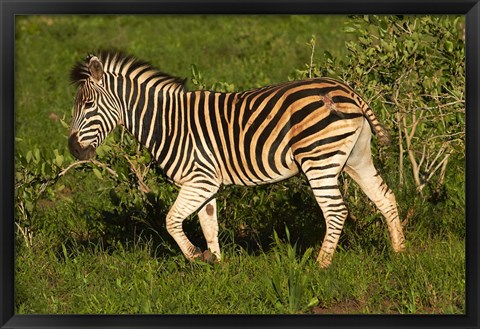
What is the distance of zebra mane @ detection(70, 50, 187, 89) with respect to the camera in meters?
7.36

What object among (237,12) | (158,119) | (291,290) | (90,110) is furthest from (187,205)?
(237,12)

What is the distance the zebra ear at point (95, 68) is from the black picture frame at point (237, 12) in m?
0.99

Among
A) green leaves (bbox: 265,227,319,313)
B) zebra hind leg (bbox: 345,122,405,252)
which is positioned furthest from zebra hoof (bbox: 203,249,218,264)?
zebra hind leg (bbox: 345,122,405,252)

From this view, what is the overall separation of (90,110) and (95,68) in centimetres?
35

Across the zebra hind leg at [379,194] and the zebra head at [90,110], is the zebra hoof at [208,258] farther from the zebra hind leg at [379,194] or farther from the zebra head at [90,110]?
the zebra hind leg at [379,194]

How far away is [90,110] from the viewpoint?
7.27 meters

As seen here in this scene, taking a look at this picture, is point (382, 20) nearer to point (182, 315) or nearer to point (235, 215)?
point (235, 215)

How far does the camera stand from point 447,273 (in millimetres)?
6777

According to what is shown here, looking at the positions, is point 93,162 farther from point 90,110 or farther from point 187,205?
point 187,205

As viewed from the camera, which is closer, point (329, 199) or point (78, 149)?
point (329, 199)

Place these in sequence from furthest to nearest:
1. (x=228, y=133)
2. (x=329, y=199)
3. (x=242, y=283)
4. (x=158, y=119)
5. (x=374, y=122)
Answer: (x=158, y=119), (x=228, y=133), (x=374, y=122), (x=329, y=199), (x=242, y=283)

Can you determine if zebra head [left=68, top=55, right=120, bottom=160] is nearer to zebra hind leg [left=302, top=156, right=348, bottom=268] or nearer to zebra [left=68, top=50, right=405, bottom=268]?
zebra [left=68, top=50, right=405, bottom=268]

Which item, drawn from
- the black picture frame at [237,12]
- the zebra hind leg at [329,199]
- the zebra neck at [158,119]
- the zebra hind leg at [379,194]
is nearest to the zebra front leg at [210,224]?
the zebra neck at [158,119]

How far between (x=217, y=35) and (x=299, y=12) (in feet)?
41.2
